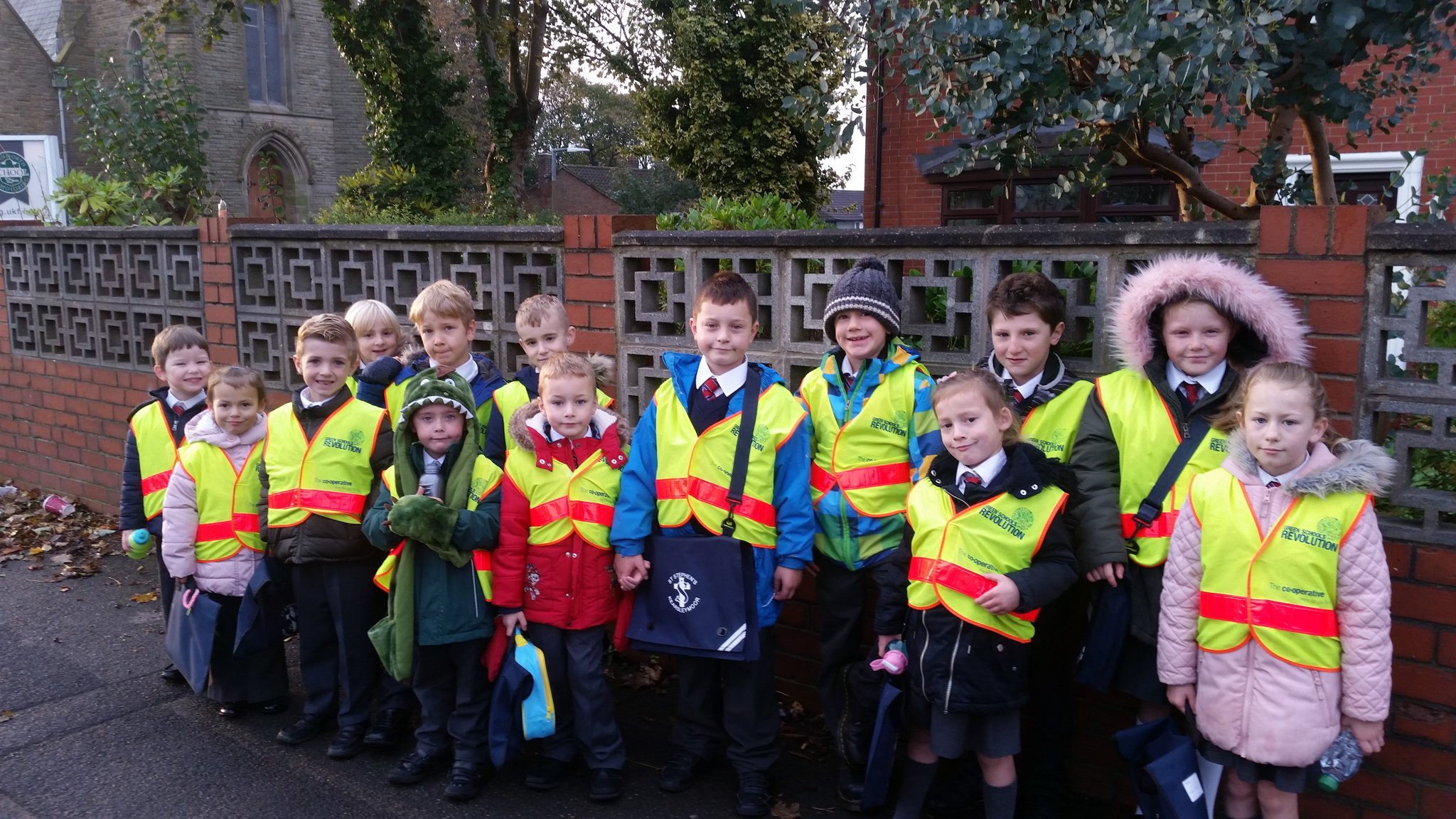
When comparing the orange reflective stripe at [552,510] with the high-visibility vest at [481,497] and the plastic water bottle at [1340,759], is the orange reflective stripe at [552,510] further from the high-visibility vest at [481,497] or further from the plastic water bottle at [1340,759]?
the plastic water bottle at [1340,759]

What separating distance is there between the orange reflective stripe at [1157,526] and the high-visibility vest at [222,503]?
3.40 m

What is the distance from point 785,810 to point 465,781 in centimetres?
115

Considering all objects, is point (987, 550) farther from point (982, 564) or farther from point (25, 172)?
point (25, 172)

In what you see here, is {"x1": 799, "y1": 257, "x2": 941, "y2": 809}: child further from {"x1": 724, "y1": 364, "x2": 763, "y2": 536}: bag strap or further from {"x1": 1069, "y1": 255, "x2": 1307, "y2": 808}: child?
{"x1": 1069, "y1": 255, "x2": 1307, "y2": 808}: child

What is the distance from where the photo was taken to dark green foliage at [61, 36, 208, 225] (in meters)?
11.2

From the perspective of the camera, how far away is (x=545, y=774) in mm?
3896

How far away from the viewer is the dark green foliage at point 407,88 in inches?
592

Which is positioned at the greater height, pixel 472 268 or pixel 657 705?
pixel 472 268

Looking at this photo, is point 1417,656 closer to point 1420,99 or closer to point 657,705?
point 657,705

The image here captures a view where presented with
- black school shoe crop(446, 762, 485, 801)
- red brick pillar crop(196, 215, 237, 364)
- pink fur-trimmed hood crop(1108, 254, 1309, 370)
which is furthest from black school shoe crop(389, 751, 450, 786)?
red brick pillar crop(196, 215, 237, 364)

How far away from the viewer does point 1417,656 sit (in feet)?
10.2

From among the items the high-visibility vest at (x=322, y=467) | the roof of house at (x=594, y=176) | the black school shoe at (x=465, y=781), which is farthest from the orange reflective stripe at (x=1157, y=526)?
the roof of house at (x=594, y=176)

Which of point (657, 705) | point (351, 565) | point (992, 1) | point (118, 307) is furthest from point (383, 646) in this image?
point (118, 307)

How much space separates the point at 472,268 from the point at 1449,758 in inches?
172
